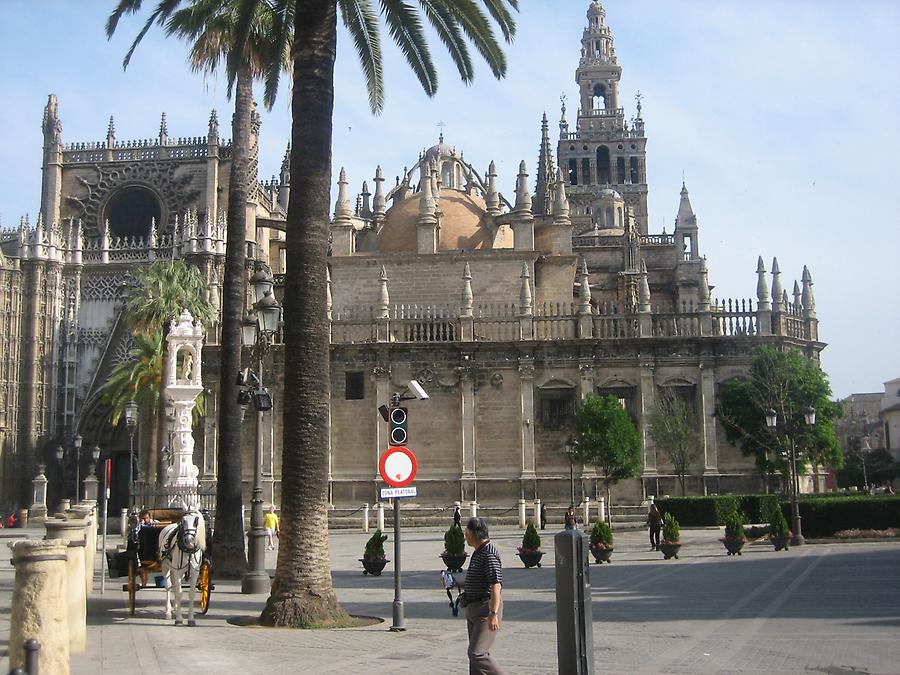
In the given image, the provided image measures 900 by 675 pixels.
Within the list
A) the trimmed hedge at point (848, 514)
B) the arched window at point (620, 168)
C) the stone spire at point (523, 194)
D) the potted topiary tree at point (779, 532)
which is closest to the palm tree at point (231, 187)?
the potted topiary tree at point (779, 532)

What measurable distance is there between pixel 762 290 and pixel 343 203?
62.9 ft

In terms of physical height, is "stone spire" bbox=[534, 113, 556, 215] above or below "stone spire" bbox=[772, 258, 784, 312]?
above

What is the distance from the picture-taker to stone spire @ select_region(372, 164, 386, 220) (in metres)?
50.0

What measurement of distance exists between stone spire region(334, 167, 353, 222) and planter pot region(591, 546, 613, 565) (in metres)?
27.2

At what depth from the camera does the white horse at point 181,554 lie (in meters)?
13.9

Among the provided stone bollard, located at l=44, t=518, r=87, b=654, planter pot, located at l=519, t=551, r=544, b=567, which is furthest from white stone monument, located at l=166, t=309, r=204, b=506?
stone bollard, located at l=44, t=518, r=87, b=654

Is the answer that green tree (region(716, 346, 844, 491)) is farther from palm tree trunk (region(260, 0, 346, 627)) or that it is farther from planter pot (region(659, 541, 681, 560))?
palm tree trunk (region(260, 0, 346, 627))

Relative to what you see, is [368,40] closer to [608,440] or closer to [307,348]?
[307,348]

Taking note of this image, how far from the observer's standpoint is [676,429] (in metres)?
39.5

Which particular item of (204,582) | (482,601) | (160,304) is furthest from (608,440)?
(482,601)

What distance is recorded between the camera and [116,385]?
41.8 metres

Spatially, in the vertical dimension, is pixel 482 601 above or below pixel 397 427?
below

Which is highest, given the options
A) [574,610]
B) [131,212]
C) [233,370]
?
[131,212]

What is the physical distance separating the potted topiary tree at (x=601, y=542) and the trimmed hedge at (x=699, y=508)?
1250 centimetres
